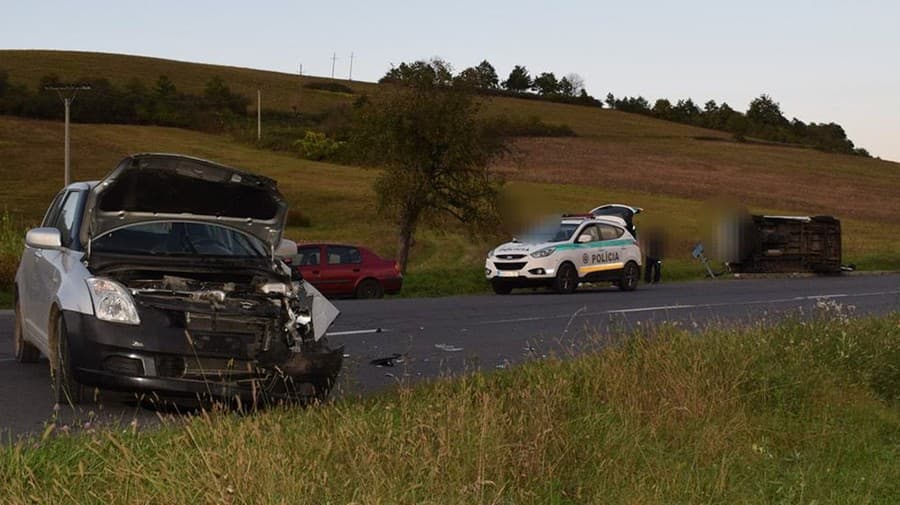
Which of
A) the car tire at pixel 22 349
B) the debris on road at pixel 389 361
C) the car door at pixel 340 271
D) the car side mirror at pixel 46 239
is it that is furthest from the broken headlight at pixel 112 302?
the car door at pixel 340 271

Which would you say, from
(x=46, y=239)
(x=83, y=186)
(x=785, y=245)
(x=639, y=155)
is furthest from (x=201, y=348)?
(x=639, y=155)

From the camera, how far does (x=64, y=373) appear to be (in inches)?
376

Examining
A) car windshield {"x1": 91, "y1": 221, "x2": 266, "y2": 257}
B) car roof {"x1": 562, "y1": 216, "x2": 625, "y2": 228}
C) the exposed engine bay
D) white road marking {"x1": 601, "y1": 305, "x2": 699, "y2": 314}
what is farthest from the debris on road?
car roof {"x1": 562, "y1": 216, "x2": 625, "y2": 228}

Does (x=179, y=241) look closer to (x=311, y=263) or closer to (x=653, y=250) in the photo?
(x=311, y=263)

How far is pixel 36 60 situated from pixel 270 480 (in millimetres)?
A: 105039

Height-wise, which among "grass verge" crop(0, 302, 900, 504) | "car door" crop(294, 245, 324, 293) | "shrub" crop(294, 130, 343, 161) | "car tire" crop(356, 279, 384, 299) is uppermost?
"shrub" crop(294, 130, 343, 161)

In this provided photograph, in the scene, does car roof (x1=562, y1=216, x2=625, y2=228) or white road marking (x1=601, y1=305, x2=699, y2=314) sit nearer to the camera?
white road marking (x1=601, y1=305, x2=699, y2=314)

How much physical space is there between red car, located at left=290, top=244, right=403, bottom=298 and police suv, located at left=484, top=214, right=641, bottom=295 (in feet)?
7.82

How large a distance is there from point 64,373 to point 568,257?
19.1 meters

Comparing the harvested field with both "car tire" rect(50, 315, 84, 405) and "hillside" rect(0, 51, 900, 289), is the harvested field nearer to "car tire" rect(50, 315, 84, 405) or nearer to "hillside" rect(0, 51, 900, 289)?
"hillside" rect(0, 51, 900, 289)

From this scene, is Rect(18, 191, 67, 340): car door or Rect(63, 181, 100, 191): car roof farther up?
Rect(63, 181, 100, 191): car roof

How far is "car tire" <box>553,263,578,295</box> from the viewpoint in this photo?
2759cm

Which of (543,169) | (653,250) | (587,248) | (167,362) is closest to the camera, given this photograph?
(167,362)

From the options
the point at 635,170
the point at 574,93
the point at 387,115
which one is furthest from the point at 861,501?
the point at 574,93
